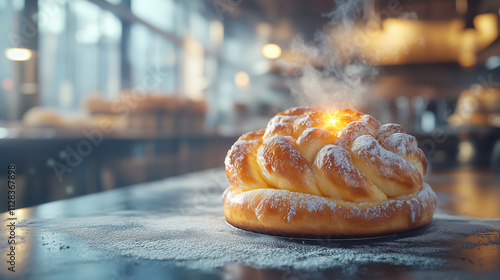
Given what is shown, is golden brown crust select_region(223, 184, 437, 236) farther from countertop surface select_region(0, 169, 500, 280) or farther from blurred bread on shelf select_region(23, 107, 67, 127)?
blurred bread on shelf select_region(23, 107, 67, 127)

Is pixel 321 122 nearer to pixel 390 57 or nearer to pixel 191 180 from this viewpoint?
pixel 191 180

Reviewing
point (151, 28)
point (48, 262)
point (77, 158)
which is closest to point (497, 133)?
point (77, 158)

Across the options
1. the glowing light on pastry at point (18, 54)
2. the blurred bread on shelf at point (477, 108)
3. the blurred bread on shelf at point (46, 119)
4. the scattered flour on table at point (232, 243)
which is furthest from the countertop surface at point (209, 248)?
the blurred bread on shelf at point (477, 108)

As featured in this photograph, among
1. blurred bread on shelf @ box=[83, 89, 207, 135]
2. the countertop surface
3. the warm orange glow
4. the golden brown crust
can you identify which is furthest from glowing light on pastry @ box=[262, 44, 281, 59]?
the golden brown crust

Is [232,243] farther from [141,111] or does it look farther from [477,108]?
[477,108]

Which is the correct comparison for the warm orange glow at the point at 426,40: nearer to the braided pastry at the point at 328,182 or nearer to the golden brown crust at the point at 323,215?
the braided pastry at the point at 328,182

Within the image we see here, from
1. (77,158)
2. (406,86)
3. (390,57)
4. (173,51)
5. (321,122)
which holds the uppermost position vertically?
(173,51)

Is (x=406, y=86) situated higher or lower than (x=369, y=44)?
lower
